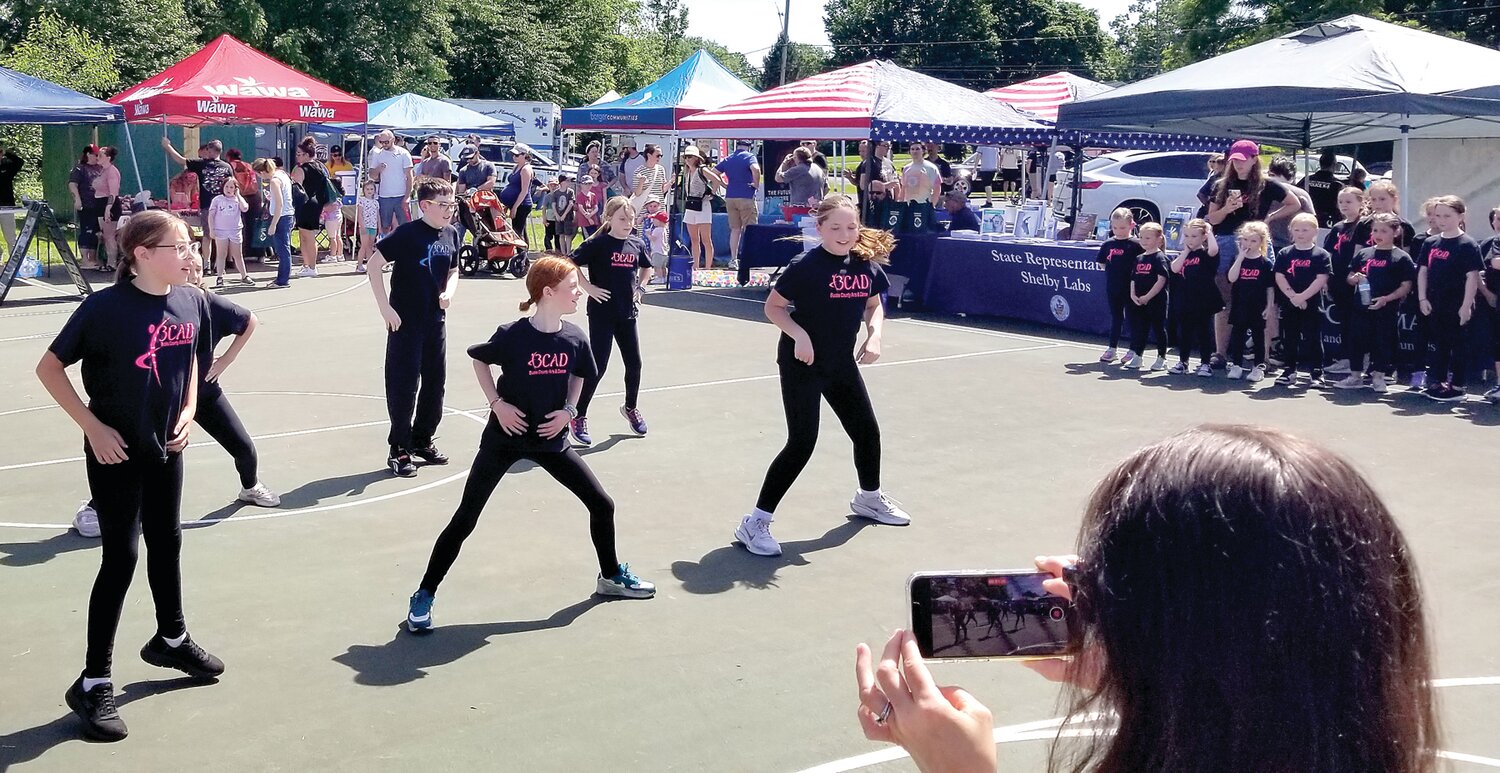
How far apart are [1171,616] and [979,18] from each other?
8530 centimetres

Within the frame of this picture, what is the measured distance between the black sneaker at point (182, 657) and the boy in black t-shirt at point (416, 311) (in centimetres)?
343

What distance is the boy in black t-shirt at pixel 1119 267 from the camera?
13922mm

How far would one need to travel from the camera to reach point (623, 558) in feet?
23.3

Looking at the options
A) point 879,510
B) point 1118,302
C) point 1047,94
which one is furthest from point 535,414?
point 1047,94

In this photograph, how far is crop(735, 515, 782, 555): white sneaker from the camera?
714 cm

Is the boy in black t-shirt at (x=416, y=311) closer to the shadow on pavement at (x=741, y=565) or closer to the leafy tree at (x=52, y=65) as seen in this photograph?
the shadow on pavement at (x=741, y=565)

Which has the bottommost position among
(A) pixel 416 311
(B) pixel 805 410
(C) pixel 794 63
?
(B) pixel 805 410

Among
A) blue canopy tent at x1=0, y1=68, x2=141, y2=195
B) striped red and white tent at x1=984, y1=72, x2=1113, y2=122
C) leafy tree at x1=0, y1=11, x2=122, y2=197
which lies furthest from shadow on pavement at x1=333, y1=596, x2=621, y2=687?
leafy tree at x1=0, y1=11, x2=122, y2=197

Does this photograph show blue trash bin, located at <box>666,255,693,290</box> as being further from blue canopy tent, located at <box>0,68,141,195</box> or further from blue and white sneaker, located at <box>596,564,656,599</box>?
blue and white sneaker, located at <box>596,564,656,599</box>

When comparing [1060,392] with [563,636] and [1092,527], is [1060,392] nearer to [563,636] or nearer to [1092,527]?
[563,636]

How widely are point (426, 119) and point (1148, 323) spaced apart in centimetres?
2158

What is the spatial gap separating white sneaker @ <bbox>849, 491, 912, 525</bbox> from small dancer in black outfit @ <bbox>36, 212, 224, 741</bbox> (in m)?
3.84

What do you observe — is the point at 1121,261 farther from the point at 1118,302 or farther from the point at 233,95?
the point at 233,95

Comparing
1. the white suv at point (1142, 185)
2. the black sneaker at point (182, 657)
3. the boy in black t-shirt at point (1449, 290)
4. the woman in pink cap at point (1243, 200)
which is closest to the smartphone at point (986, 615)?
the black sneaker at point (182, 657)
